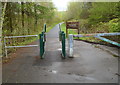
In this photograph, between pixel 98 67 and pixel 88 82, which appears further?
pixel 98 67

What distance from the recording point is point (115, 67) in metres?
4.54

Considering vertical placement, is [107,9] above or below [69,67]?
above

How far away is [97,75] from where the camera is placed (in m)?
3.94

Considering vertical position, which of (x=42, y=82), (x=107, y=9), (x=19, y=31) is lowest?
(x=42, y=82)

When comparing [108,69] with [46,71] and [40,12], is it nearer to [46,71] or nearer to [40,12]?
[46,71]

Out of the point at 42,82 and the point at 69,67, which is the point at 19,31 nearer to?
the point at 69,67

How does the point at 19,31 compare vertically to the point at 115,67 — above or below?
above

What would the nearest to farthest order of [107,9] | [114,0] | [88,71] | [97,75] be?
[97,75], [88,71], [114,0], [107,9]

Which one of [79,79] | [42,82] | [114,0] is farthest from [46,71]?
[114,0]

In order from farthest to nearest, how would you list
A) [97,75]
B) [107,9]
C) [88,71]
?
[107,9]
[88,71]
[97,75]

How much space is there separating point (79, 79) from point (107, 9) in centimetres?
948

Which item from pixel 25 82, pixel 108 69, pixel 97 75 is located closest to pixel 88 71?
pixel 97 75

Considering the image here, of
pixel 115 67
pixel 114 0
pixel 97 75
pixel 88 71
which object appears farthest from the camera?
pixel 114 0

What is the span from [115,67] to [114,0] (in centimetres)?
778
